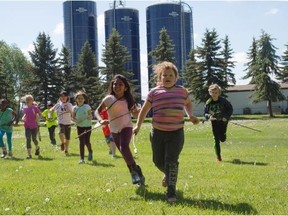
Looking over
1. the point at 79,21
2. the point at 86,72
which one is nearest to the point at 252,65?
the point at 86,72

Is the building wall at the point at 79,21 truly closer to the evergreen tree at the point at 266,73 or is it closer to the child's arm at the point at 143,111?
the evergreen tree at the point at 266,73

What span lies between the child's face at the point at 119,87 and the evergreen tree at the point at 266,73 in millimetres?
56815

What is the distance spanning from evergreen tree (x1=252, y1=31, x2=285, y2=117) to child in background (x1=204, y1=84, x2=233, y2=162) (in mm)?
52064

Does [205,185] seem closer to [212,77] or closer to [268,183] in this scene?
[268,183]

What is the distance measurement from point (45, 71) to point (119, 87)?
181 ft

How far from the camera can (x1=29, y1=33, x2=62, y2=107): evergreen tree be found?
198 feet

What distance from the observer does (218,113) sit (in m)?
12.5

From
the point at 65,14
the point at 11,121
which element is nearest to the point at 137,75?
the point at 65,14

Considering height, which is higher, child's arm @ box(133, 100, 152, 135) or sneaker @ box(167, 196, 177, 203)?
child's arm @ box(133, 100, 152, 135)

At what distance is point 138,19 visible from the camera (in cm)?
10762

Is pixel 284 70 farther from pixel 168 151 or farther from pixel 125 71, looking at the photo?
pixel 168 151

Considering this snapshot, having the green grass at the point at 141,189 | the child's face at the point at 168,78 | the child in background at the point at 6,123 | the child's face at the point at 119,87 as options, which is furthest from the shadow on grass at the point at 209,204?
the child in background at the point at 6,123

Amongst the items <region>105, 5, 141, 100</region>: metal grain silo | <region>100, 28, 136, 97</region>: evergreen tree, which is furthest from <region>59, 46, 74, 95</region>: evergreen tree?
<region>105, 5, 141, 100</region>: metal grain silo

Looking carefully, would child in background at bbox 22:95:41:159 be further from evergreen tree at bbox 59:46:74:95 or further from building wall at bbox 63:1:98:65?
building wall at bbox 63:1:98:65
